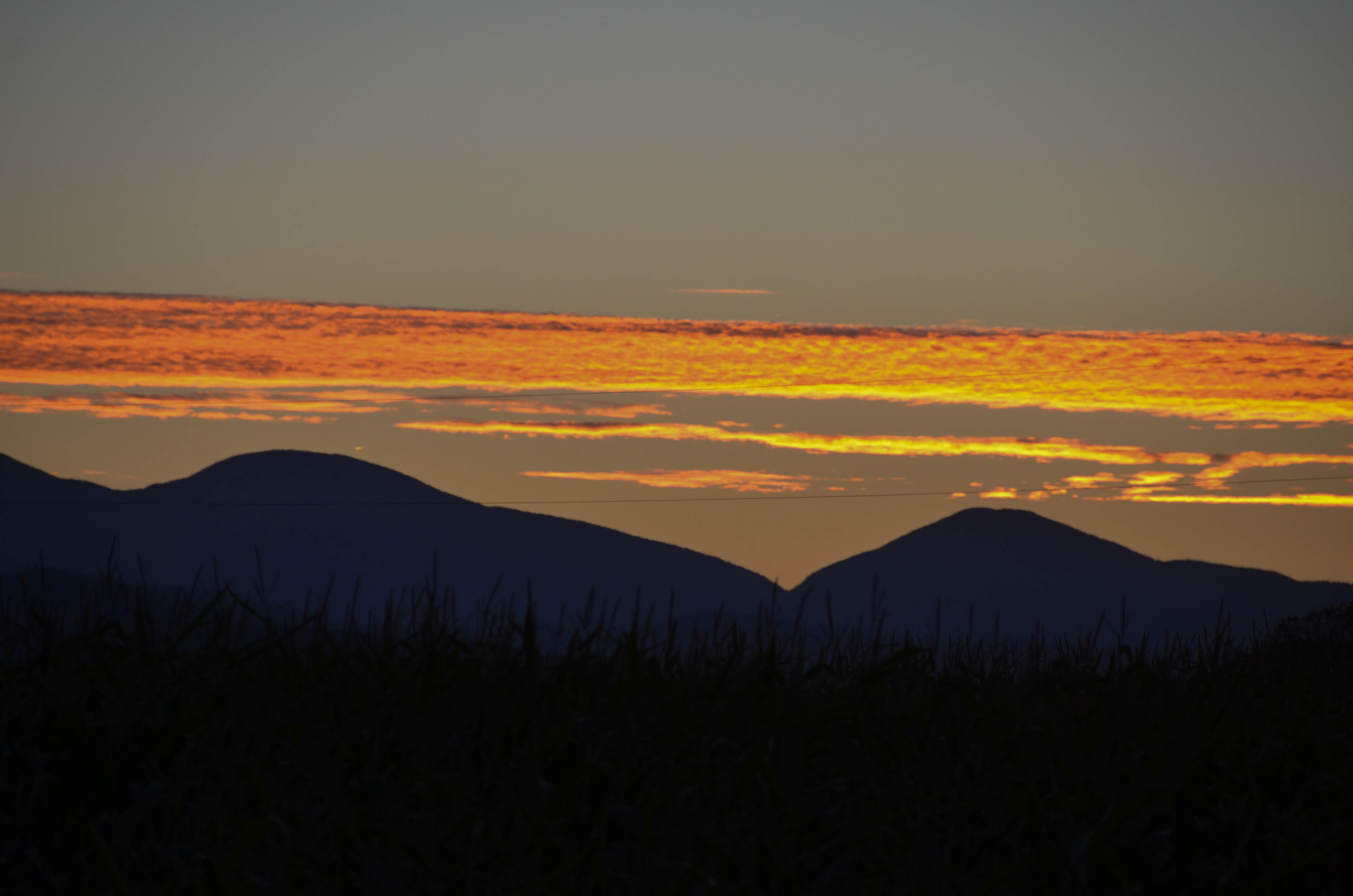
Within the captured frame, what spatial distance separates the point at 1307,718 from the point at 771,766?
4729mm

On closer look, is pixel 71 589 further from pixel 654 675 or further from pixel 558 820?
pixel 558 820

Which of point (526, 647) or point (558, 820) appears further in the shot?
point (526, 647)

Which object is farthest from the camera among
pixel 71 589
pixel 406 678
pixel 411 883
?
pixel 71 589

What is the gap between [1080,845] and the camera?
18.0 feet

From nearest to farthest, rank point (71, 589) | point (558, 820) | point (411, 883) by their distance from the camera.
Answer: point (411, 883)
point (558, 820)
point (71, 589)

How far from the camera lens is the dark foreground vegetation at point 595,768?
5434mm

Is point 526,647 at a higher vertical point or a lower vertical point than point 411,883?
higher

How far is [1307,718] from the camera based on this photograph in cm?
835

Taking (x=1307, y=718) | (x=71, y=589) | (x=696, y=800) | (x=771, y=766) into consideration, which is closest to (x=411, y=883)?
(x=696, y=800)

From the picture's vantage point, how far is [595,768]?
6.02m

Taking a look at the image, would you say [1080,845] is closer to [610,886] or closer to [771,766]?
[771,766]

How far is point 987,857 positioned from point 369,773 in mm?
3183

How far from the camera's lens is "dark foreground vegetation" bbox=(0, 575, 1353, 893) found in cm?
Result: 543

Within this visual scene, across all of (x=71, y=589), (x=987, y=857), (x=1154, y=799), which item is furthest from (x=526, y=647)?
(x=71, y=589)
